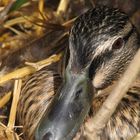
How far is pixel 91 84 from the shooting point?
3184 mm

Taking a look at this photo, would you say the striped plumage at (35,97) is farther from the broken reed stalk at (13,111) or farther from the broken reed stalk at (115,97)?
the broken reed stalk at (115,97)

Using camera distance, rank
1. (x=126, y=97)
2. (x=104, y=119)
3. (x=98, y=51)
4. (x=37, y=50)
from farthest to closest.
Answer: (x=37, y=50) < (x=126, y=97) < (x=98, y=51) < (x=104, y=119)

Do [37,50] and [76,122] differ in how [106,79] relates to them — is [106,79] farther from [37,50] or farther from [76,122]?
[37,50]

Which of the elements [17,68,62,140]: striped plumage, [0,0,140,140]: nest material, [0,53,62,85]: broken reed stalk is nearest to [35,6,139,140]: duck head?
[17,68,62,140]: striped plumage

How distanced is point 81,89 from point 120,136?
0.34m

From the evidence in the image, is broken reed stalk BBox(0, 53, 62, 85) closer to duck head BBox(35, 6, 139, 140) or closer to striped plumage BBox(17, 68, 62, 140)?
striped plumage BBox(17, 68, 62, 140)

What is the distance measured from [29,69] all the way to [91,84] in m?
0.79

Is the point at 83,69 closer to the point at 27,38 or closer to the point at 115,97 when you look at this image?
the point at 115,97

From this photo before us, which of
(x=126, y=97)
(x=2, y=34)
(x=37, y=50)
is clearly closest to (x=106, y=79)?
(x=126, y=97)

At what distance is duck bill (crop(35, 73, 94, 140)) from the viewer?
3.06 m

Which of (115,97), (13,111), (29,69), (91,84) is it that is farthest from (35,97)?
(115,97)

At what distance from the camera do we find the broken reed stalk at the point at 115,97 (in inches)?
110

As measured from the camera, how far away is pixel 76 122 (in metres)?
3.12

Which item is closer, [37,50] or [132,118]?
[132,118]
